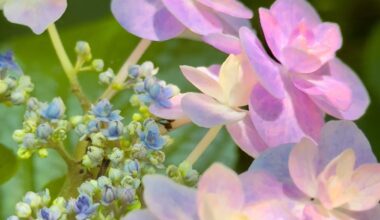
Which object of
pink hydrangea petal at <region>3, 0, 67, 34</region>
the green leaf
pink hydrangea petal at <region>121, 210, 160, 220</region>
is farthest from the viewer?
the green leaf

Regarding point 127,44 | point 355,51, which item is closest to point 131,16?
point 127,44

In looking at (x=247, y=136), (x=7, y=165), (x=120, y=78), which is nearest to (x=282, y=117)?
(x=247, y=136)

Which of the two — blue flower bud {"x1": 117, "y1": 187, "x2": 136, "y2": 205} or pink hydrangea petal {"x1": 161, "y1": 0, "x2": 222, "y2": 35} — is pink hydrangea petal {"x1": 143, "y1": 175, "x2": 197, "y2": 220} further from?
pink hydrangea petal {"x1": 161, "y1": 0, "x2": 222, "y2": 35}

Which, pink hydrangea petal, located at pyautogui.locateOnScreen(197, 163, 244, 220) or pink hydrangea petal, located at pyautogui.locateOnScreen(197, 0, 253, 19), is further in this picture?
pink hydrangea petal, located at pyautogui.locateOnScreen(197, 0, 253, 19)

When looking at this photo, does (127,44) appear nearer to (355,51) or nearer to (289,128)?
(289,128)

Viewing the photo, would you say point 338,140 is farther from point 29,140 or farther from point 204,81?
point 29,140

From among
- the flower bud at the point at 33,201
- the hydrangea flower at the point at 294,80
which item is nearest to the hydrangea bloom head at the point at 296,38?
the hydrangea flower at the point at 294,80

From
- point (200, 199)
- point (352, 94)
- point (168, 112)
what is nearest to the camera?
point (200, 199)

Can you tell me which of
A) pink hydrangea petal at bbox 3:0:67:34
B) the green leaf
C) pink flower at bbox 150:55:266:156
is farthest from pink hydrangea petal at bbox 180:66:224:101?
the green leaf

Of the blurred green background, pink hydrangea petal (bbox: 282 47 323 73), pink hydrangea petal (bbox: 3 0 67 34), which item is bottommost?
the blurred green background
